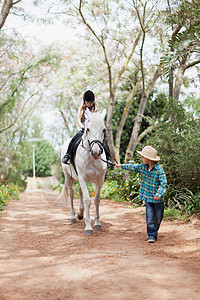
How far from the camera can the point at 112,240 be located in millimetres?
5348

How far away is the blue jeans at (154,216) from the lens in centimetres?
530

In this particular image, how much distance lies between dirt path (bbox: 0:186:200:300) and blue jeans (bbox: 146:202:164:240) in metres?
0.21

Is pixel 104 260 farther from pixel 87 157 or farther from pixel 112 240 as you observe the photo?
pixel 87 157

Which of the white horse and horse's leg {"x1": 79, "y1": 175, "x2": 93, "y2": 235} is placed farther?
horse's leg {"x1": 79, "y1": 175, "x2": 93, "y2": 235}

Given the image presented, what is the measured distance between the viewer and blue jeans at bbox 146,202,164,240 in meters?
5.30

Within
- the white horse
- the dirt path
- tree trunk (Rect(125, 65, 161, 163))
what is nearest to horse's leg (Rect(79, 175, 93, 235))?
the white horse

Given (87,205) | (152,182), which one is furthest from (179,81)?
(87,205)

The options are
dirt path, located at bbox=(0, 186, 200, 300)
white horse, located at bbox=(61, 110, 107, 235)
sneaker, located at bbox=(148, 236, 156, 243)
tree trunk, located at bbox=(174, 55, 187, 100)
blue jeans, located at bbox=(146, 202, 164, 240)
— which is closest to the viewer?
dirt path, located at bbox=(0, 186, 200, 300)

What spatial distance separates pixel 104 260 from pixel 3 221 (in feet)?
14.4

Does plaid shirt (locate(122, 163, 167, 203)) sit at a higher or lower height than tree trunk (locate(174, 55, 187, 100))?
lower

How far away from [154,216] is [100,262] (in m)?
1.73

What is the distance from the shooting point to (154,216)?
17.8 ft

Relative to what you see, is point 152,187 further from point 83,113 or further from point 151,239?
point 83,113

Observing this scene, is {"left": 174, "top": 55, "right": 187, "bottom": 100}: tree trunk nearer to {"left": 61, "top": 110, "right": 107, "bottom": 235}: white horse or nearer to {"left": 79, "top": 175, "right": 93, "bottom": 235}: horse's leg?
{"left": 61, "top": 110, "right": 107, "bottom": 235}: white horse
